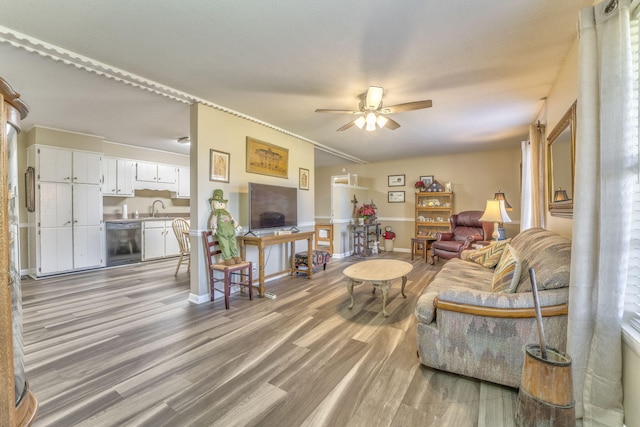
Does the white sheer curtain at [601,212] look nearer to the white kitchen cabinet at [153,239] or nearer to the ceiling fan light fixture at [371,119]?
the ceiling fan light fixture at [371,119]

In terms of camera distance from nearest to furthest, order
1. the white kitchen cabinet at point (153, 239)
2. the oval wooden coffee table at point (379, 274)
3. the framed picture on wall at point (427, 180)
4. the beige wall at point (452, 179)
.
→ the oval wooden coffee table at point (379, 274)
the white kitchen cabinet at point (153, 239)
the beige wall at point (452, 179)
the framed picture on wall at point (427, 180)

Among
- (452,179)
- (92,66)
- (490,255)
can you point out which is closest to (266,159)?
(92,66)

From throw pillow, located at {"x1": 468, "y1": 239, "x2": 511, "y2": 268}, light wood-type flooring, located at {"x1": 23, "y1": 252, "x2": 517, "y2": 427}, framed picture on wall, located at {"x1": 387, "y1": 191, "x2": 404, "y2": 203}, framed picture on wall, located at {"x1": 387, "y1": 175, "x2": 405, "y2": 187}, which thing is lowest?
light wood-type flooring, located at {"x1": 23, "y1": 252, "x2": 517, "y2": 427}

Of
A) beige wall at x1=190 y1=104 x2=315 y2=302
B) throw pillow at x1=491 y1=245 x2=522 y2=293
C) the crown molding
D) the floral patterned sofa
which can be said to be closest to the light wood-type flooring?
the floral patterned sofa

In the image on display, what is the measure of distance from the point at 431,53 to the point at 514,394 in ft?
8.37

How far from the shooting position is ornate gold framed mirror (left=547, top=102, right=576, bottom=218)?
2.23 m

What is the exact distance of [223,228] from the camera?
337 cm

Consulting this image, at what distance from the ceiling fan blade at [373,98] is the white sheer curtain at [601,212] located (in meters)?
A: 1.55

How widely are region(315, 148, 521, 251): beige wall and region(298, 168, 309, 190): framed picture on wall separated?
2.93 metres

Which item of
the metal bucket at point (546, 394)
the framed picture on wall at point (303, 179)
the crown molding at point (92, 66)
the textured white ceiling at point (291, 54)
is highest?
the textured white ceiling at point (291, 54)

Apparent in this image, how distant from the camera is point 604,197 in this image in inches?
50.6

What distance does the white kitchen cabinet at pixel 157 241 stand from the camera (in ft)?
18.4

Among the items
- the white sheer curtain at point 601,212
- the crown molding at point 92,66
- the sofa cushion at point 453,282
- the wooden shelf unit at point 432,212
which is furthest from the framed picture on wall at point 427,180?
the white sheer curtain at point 601,212

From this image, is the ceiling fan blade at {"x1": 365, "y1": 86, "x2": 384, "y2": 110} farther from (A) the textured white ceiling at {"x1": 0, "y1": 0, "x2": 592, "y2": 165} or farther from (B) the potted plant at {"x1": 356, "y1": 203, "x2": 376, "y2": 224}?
(B) the potted plant at {"x1": 356, "y1": 203, "x2": 376, "y2": 224}
